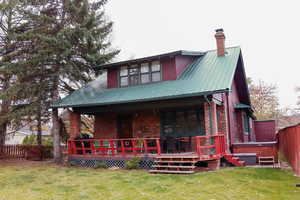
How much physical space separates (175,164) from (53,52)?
8.88 m

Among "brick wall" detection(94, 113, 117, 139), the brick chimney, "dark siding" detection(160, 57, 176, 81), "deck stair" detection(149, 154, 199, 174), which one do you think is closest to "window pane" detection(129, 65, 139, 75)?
"dark siding" detection(160, 57, 176, 81)

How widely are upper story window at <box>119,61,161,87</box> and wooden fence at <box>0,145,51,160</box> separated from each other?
282 inches

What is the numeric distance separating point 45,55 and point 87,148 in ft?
18.3

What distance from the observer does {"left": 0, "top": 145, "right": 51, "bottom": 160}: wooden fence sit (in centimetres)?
1708

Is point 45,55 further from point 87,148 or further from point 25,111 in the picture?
point 87,148

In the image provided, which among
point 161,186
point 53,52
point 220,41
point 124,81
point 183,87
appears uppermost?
point 220,41

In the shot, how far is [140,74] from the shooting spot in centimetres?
1469

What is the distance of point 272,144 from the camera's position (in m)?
11.9

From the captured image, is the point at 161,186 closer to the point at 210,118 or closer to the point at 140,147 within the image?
the point at 140,147

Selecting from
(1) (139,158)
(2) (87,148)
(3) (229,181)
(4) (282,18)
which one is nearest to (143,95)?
(1) (139,158)

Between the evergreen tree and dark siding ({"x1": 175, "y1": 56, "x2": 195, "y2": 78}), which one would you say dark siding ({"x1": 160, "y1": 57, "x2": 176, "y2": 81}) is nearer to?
dark siding ({"x1": 175, "y1": 56, "x2": 195, "y2": 78})

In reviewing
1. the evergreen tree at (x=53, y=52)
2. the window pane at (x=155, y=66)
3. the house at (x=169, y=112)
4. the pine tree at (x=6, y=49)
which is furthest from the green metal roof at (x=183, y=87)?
the pine tree at (x=6, y=49)

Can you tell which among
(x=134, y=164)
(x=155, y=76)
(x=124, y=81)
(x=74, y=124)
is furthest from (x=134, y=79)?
(x=134, y=164)

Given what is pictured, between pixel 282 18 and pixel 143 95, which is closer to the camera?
pixel 143 95
